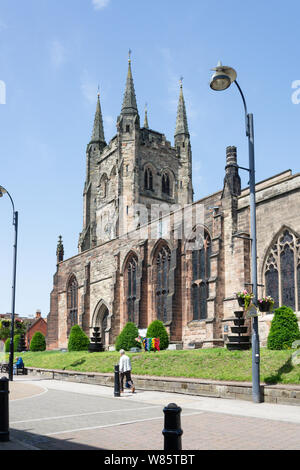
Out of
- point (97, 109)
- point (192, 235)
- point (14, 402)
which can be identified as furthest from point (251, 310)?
point (97, 109)

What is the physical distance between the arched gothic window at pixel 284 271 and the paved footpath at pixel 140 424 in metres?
9.70

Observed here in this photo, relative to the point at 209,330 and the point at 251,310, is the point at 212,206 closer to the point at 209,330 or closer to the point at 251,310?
the point at 209,330

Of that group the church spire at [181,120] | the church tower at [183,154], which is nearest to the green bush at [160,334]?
the church tower at [183,154]

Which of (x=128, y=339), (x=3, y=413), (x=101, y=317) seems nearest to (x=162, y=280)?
(x=128, y=339)

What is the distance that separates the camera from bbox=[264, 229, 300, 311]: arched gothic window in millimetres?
22078

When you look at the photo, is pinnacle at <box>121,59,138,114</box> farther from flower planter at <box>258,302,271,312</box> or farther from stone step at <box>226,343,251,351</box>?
flower planter at <box>258,302,271,312</box>

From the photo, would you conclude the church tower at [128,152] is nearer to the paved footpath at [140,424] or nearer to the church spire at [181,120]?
the church spire at [181,120]

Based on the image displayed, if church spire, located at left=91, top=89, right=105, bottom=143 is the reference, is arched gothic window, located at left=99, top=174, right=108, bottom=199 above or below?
below

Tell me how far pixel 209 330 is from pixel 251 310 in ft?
40.3

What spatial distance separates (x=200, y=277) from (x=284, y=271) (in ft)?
23.4

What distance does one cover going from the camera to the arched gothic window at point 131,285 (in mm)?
35875

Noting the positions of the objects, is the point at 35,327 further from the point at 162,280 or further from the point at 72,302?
the point at 162,280

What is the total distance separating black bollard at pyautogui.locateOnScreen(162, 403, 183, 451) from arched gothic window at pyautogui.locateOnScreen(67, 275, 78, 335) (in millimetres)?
38882

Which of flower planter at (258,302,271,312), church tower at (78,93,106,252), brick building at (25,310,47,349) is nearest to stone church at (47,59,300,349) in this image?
flower planter at (258,302,271,312)
